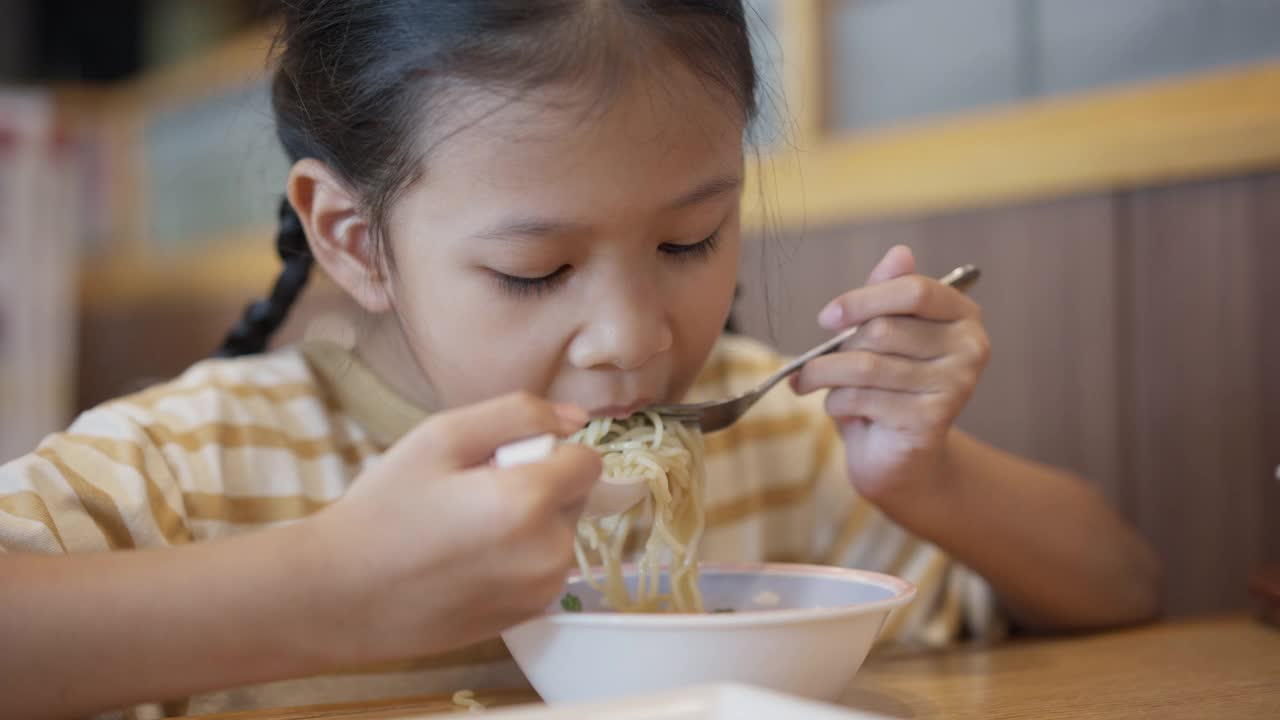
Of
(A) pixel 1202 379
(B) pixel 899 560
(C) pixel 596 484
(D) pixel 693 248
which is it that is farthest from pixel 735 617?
(A) pixel 1202 379

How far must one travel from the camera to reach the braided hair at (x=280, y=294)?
123cm

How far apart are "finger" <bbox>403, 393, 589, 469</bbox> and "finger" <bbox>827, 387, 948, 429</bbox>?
1.42ft

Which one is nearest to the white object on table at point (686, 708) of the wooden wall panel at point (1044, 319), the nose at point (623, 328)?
the nose at point (623, 328)

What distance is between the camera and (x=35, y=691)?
29.2 inches

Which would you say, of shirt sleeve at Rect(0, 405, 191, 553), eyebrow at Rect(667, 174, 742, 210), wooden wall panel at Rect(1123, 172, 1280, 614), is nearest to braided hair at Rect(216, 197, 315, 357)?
shirt sleeve at Rect(0, 405, 191, 553)

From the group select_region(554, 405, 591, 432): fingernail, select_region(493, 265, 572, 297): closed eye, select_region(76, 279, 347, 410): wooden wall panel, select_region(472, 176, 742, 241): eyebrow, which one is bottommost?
select_region(76, 279, 347, 410): wooden wall panel

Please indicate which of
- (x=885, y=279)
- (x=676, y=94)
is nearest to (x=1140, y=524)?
(x=885, y=279)

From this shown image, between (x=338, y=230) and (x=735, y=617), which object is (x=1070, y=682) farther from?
(x=338, y=230)

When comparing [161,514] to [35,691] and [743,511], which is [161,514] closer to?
[35,691]

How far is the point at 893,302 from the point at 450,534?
1.65ft

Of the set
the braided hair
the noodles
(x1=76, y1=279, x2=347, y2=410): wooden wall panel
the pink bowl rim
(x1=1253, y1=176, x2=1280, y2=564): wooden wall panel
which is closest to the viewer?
the pink bowl rim

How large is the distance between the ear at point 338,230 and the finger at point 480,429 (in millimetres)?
346

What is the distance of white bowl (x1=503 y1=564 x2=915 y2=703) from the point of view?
2.25 feet

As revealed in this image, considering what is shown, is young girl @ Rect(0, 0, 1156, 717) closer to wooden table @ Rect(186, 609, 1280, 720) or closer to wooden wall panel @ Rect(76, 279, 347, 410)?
wooden table @ Rect(186, 609, 1280, 720)
